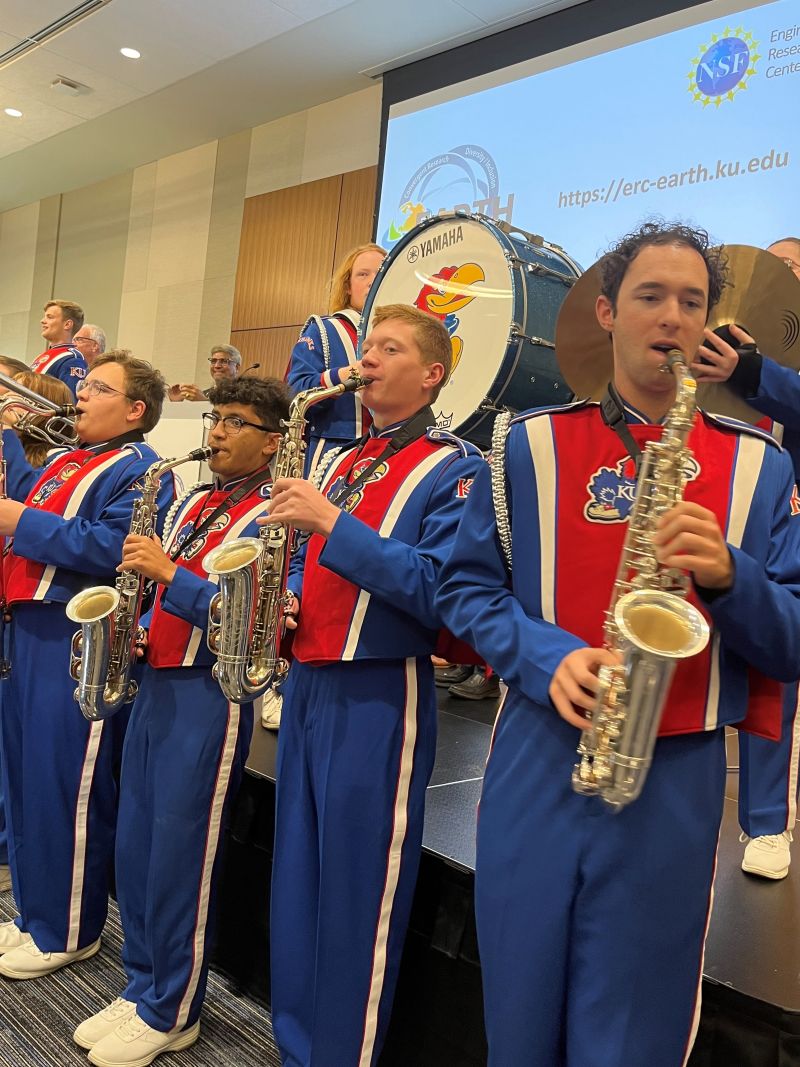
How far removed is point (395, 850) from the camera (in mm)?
1975

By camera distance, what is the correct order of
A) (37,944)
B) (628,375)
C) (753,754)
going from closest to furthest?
1. (628,375)
2. (753,754)
3. (37,944)

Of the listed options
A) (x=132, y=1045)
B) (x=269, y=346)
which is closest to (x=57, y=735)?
(x=132, y=1045)

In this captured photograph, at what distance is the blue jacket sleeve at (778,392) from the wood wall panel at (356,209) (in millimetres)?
5640

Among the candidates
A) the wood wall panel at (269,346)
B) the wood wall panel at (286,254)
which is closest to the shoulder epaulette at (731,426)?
the wood wall panel at (286,254)

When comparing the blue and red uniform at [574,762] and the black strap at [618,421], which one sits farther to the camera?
the black strap at [618,421]

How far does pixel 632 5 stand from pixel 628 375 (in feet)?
15.8

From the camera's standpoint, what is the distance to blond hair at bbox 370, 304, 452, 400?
2.19 metres

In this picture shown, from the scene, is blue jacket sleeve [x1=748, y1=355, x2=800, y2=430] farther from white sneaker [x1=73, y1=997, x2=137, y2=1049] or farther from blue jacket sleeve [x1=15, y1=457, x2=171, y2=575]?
white sneaker [x1=73, y1=997, x2=137, y2=1049]

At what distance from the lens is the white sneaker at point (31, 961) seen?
8.70 feet

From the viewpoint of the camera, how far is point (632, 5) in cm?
534

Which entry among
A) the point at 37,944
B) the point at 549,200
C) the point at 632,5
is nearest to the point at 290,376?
the point at 37,944

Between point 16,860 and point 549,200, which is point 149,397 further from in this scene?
point 549,200

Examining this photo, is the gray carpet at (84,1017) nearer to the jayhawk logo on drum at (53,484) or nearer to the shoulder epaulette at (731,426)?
the jayhawk logo on drum at (53,484)

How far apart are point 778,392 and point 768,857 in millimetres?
1161
